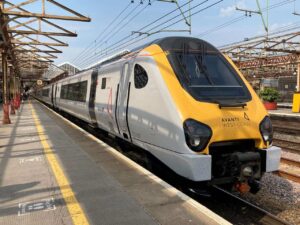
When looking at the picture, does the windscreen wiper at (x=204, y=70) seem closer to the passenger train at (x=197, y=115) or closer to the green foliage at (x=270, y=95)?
the passenger train at (x=197, y=115)

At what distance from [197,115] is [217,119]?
0.33 metres

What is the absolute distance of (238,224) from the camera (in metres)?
5.69

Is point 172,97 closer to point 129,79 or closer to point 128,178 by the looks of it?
point 128,178

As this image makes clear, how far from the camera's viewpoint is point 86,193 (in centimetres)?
538

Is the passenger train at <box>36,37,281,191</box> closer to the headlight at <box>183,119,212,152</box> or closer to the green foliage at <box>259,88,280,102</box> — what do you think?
the headlight at <box>183,119,212,152</box>

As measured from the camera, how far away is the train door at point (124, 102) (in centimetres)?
784

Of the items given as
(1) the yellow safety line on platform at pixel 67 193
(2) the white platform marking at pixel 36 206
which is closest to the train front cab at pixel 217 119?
(1) the yellow safety line on platform at pixel 67 193

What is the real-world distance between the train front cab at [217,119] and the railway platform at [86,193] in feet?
2.78

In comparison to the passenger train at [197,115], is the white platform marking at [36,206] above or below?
below

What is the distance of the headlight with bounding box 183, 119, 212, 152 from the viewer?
5500mm

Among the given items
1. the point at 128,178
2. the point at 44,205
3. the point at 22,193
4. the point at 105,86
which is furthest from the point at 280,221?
the point at 105,86

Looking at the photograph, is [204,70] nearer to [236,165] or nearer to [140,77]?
[140,77]

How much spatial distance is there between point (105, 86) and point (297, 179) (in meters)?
5.46

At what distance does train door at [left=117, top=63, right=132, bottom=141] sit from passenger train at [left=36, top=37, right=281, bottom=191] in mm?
44
